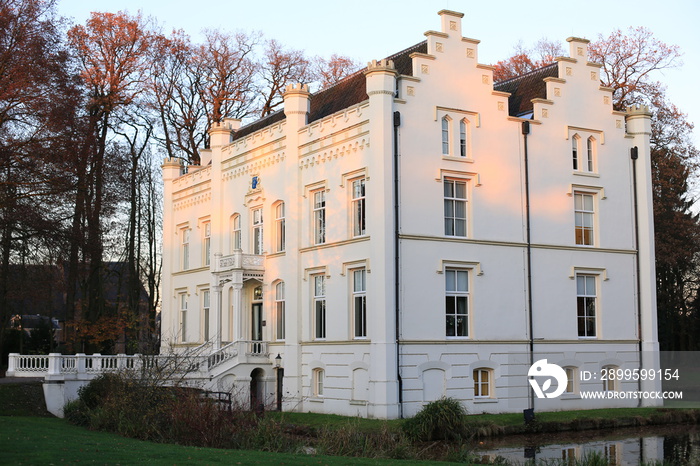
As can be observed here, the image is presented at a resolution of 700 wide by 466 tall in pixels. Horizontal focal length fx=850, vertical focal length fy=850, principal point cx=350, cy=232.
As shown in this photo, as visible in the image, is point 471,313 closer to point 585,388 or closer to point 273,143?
point 585,388

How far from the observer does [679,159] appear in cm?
4347

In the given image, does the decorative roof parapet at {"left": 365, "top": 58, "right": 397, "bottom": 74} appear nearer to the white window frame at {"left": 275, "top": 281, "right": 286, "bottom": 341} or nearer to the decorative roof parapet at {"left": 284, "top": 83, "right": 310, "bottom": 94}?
the decorative roof parapet at {"left": 284, "top": 83, "right": 310, "bottom": 94}

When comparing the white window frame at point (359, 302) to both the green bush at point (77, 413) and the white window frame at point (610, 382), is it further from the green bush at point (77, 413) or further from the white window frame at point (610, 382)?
the white window frame at point (610, 382)

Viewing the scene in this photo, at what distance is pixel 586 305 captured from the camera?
3166 centimetres

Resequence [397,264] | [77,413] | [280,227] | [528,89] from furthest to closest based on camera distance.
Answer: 1. [280,227]
2. [528,89]
3. [397,264]
4. [77,413]

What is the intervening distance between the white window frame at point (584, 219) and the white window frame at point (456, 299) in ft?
17.5

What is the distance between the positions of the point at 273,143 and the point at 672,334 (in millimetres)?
31080

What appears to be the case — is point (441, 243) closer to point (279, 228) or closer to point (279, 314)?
point (279, 228)

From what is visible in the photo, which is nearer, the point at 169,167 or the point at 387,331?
the point at 387,331

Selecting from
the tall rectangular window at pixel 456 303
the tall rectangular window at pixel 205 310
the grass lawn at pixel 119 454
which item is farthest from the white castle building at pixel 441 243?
the grass lawn at pixel 119 454

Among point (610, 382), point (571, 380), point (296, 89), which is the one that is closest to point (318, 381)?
point (571, 380)

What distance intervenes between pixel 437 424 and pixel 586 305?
10850mm

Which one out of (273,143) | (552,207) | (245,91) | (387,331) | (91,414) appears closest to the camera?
(91,414)

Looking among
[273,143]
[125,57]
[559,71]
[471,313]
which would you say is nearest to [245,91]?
[125,57]
